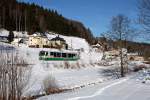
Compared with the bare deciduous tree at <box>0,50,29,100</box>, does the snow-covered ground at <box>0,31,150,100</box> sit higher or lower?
lower

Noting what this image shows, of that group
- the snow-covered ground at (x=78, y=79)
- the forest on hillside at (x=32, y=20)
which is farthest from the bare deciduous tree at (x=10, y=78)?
the forest on hillside at (x=32, y=20)

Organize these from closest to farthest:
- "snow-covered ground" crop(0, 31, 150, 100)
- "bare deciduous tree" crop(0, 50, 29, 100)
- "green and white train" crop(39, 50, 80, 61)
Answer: "bare deciduous tree" crop(0, 50, 29, 100)
"snow-covered ground" crop(0, 31, 150, 100)
"green and white train" crop(39, 50, 80, 61)

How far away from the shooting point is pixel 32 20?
143750 millimetres

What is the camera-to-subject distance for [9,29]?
418 feet

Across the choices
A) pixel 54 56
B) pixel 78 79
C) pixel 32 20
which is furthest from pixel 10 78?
pixel 32 20

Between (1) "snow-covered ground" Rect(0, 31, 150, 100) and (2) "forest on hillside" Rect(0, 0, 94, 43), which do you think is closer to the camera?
(1) "snow-covered ground" Rect(0, 31, 150, 100)

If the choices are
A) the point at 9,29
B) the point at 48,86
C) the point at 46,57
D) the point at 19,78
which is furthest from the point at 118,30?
the point at 9,29

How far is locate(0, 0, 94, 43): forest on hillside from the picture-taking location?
5104 inches

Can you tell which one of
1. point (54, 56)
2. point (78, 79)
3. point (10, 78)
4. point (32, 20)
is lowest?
point (78, 79)

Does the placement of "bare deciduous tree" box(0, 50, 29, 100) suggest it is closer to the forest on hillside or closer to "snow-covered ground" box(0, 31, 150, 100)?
"snow-covered ground" box(0, 31, 150, 100)

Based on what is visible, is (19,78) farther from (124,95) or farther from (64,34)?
(64,34)

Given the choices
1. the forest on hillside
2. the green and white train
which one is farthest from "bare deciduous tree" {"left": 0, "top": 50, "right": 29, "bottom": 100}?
the forest on hillside

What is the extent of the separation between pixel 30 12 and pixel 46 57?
91133mm

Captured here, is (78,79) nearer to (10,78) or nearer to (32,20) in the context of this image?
(10,78)
